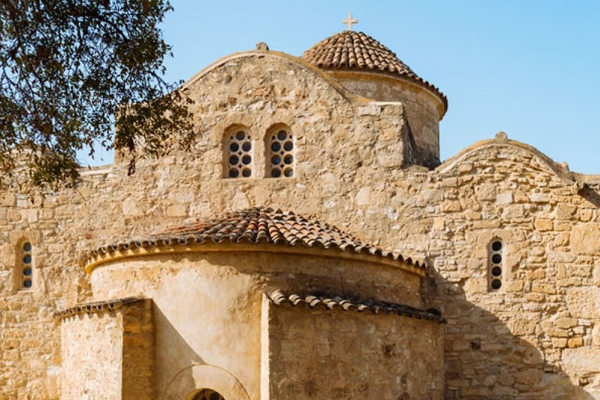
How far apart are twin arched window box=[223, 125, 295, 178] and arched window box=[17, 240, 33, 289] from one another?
12.6ft

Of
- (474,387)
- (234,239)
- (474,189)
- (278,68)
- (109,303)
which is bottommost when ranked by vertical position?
(474,387)

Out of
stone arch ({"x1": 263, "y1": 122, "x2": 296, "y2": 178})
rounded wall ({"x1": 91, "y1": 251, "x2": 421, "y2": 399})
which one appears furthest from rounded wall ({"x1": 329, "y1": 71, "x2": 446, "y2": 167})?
rounded wall ({"x1": 91, "y1": 251, "x2": 421, "y2": 399})

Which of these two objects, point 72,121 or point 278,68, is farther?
point 278,68

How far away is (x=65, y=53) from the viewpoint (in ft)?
32.2

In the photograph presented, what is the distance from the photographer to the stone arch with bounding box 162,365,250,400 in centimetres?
1107

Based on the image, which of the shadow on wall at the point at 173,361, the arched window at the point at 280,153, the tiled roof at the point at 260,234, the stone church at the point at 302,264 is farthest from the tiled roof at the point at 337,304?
the arched window at the point at 280,153

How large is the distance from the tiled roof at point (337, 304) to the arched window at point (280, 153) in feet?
11.3

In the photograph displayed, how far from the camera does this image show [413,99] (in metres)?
17.9

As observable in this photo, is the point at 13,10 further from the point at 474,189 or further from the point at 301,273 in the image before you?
the point at 474,189

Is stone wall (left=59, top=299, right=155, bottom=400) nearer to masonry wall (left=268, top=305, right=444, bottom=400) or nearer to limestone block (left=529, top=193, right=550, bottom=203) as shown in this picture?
masonry wall (left=268, top=305, right=444, bottom=400)

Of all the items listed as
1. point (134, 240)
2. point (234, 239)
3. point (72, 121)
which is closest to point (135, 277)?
point (134, 240)

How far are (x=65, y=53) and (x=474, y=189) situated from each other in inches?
275

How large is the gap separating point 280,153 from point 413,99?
4.30 metres

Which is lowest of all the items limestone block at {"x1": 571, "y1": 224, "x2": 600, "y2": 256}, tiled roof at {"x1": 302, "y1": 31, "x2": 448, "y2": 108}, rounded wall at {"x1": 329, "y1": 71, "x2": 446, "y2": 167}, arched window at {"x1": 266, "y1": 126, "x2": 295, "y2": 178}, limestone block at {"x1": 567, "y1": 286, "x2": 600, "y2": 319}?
limestone block at {"x1": 567, "y1": 286, "x2": 600, "y2": 319}
